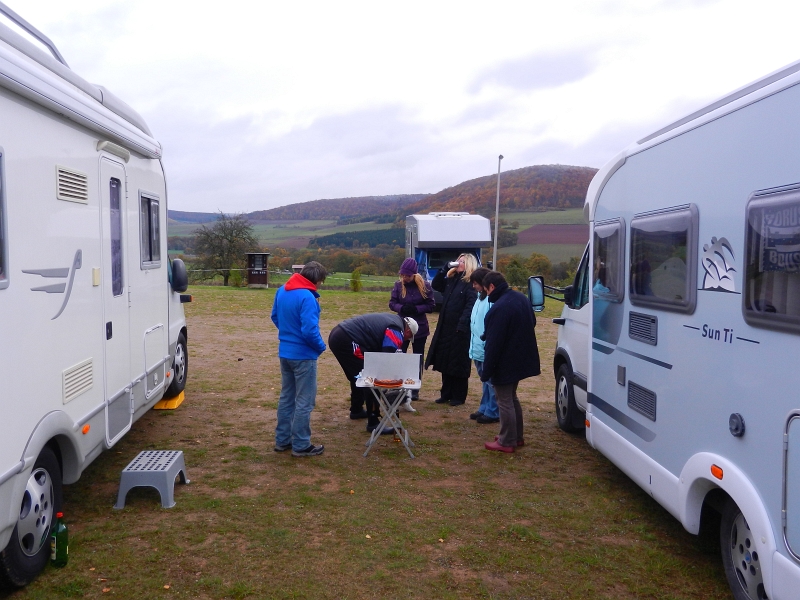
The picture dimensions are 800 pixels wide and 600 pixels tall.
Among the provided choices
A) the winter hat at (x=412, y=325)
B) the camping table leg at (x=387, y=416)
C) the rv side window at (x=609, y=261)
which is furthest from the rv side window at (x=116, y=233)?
the rv side window at (x=609, y=261)

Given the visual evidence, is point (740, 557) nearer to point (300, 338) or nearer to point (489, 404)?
point (300, 338)

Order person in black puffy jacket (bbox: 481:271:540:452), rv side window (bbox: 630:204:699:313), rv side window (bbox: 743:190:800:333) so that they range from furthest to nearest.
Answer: person in black puffy jacket (bbox: 481:271:540:452)
rv side window (bbox: 630:204:699:313)
rv side window (bbox: 743:190:800:333)

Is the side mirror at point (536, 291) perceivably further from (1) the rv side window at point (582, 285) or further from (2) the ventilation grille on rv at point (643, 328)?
(2) the ventilation grille on rv at point (643, 328)

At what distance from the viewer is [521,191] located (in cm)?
5978

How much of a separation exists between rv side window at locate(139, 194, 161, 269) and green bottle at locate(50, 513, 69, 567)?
2.42m

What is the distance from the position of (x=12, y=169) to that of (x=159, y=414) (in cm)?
453

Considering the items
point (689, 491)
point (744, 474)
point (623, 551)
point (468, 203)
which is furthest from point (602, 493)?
point (468, 203)

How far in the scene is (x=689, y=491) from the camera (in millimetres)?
3717

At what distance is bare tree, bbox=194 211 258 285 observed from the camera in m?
38.3

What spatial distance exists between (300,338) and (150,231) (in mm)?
1690

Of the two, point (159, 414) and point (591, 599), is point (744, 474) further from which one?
point (159, 414)

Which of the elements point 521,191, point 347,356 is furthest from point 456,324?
point 521,191

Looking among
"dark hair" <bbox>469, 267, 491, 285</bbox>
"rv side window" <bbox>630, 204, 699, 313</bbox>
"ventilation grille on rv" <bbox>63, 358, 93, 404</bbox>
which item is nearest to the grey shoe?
"dark hair" <bbox>469, 267, 491, 285</bbox>

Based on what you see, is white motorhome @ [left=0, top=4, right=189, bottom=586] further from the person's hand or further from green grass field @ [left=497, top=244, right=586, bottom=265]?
green grass field @ [left=497, top=244, right=586, bottom=265]
